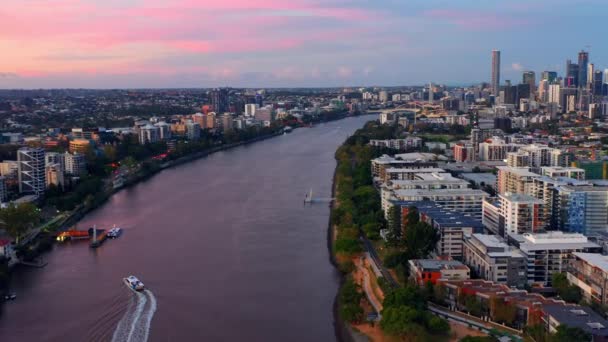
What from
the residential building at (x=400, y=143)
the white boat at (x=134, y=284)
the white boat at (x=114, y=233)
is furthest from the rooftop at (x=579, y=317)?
the residential building at (x=400, y=143)

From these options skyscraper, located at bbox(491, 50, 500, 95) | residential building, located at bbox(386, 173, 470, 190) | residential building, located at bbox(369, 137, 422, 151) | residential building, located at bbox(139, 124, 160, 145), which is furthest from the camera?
skyscraper, located at bbox(491, 50, 500, 95)

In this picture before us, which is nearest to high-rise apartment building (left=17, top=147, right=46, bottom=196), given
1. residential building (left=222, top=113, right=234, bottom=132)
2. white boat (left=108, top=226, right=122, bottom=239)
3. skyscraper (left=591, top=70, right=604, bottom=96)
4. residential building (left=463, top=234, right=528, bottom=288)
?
white boat (left=108, top=226, right=122, bottom=239)

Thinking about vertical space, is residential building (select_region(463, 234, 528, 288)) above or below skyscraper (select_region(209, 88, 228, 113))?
below

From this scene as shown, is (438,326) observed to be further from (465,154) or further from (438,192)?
(465,154)

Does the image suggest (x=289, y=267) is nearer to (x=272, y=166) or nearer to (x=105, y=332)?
(x=105, y=332)

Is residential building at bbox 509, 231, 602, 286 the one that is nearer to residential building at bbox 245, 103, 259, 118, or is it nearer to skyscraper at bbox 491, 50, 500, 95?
residential building at bbox 245, 103, 259, 118
